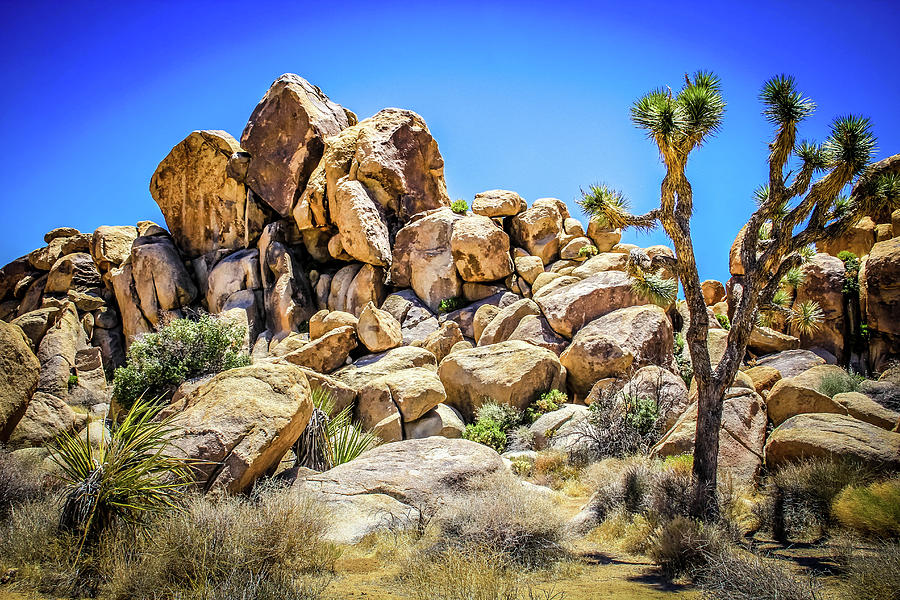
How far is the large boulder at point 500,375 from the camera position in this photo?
17.3m

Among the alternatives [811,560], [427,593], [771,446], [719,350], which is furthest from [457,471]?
[719,350]

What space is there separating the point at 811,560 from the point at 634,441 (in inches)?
237

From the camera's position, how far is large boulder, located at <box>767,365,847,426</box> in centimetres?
1222

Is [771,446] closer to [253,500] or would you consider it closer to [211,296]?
[253,500]

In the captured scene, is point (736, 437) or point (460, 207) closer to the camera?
point (736, 437)

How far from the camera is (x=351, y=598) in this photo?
5590 millimetres

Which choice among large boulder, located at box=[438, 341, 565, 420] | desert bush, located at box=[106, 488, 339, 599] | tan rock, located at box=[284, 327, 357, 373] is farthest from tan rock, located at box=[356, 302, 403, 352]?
desert bush, located at box=[106, 488, 339, 599]

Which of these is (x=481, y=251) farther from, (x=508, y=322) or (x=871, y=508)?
(x=871, y=508)

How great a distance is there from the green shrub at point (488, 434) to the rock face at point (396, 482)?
5.10 m

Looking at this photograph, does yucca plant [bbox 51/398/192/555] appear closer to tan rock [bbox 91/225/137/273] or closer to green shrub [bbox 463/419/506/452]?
green shrub [bbox 463/419/506/452]

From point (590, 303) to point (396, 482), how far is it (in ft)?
45.2

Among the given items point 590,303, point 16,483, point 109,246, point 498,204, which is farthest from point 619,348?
point 109,246

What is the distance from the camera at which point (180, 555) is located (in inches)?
210

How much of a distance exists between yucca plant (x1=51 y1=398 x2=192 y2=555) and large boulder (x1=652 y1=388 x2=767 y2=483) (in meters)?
9.73
